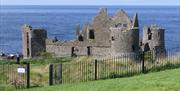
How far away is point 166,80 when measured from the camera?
22.5 m

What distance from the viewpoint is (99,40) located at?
71.0 m

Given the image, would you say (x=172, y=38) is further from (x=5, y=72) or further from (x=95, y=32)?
(x=5, y=72)

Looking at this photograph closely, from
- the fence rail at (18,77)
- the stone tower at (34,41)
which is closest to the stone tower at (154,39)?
the stone tower at (34,41)

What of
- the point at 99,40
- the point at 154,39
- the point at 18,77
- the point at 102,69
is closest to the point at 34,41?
the point at 99,40

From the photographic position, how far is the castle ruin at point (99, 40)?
2453 inches

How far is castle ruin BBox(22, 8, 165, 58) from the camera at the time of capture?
62.3 m

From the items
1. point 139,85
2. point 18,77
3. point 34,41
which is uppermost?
point 34,41

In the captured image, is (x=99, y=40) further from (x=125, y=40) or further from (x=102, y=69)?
(x=102, y=69)

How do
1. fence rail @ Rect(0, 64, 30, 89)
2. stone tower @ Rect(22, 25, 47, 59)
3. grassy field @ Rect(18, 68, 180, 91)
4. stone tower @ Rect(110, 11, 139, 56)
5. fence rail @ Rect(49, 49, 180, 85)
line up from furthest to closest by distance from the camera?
A: stone tower @ Rect(22, 25, 47, 59) < stone tower @ Rect(110, 11, 139, 56) < fence rail @ Rect(49, 49, 180, 85) < fence rail @ Rect(0, 64, 30, 89) < grassy field @ Rect(18, 68, 180, 91)

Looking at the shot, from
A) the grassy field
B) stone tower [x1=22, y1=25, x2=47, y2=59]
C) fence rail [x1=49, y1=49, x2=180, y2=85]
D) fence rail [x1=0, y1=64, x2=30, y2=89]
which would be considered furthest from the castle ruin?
the grassy field

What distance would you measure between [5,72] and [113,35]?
2710 centimetres

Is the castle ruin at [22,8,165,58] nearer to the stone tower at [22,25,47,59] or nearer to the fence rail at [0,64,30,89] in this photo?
the stone tower at [22,25,47,59]

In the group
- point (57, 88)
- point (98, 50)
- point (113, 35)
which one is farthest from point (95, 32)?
point (57, 88)

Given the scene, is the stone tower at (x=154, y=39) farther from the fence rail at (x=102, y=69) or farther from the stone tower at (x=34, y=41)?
the fence rail at (x=102, y=69)
